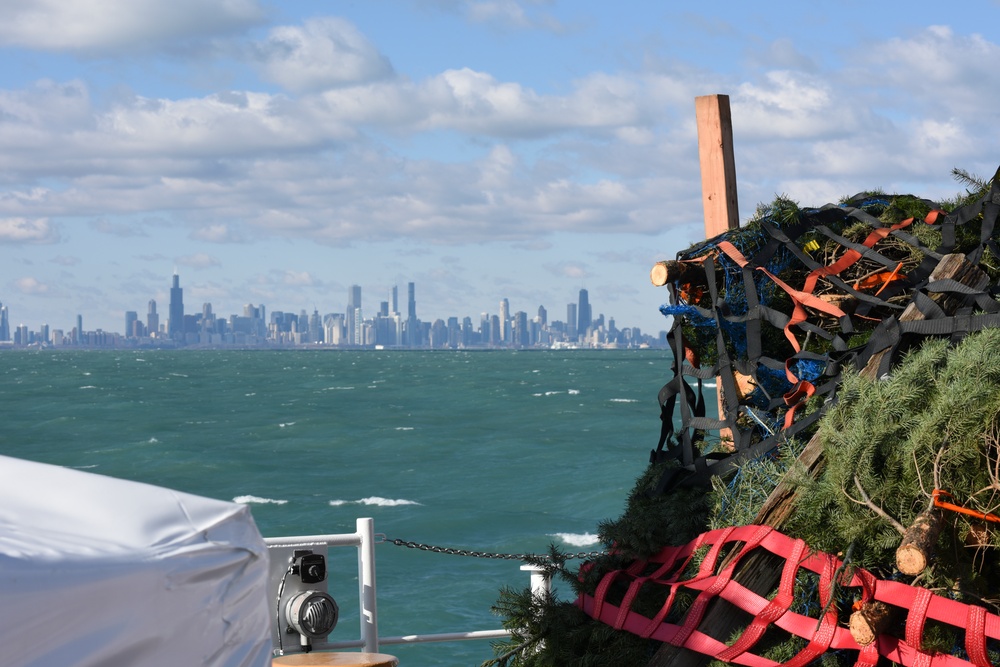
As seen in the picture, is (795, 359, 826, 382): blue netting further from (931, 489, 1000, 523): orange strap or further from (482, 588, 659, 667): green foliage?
(482, 588, 659, 667): green foliage

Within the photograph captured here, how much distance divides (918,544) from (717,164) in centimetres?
294

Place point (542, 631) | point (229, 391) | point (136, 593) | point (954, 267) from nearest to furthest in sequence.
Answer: point (136, 593) < point (954, 267) < point (542, 631) < point (229, 391)

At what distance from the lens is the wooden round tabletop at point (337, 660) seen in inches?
192

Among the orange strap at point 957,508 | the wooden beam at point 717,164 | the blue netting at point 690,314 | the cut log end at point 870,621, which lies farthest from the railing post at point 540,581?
the wooden beam at point 717,164

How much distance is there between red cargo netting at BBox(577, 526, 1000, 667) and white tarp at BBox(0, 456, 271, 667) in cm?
181

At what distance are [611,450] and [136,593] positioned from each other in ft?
136

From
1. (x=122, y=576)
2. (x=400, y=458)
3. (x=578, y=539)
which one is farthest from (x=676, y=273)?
(x=400, y=458)

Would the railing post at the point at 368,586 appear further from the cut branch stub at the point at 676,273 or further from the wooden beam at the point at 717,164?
the wooden beam at the point at 717,164

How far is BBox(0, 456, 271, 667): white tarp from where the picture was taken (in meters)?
2.39

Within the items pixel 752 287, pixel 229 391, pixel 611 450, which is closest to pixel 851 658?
pixel 752 287

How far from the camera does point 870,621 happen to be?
3.95 meters

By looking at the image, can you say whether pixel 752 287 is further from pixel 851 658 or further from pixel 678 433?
pixel 851 658

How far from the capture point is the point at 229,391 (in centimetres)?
8719

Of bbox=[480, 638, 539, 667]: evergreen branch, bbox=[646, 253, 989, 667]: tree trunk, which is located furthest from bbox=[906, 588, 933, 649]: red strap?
bbox=[480, 638, 539, 667]: evergreen branch
